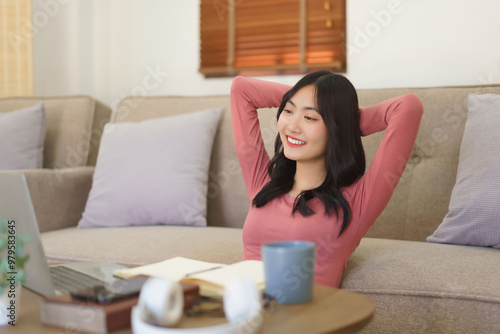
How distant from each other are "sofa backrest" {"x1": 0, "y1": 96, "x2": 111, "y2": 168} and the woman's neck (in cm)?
137

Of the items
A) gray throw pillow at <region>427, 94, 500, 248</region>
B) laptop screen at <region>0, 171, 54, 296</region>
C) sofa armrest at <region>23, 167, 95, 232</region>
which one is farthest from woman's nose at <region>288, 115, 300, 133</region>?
sofa armrest at <region>23, 167, 95, 232</region>

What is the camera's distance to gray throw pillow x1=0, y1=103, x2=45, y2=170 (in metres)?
2.43

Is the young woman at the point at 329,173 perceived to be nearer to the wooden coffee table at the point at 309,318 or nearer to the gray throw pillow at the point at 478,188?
the gray throw pillow at the point at 478,188

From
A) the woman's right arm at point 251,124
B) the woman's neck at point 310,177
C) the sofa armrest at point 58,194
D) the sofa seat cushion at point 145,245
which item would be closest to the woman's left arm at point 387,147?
the woman's neck at point 310,177

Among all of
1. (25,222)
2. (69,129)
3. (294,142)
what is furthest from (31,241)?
(69,129)

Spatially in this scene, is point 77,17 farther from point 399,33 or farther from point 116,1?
point 399,33

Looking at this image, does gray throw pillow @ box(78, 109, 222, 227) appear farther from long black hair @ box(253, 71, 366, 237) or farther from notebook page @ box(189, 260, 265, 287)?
notebook page @ box(189, 260, 265, 287)

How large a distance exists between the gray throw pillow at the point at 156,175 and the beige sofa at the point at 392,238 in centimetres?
8

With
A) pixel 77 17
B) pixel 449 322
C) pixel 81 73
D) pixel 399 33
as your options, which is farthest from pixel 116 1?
pixel 449 322

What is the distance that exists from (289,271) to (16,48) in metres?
2.64

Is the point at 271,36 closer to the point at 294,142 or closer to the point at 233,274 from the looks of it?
the point at 294,142

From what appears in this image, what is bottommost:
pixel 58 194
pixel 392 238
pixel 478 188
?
pixel 392 238

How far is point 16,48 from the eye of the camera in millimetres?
3012

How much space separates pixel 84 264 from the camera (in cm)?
126
